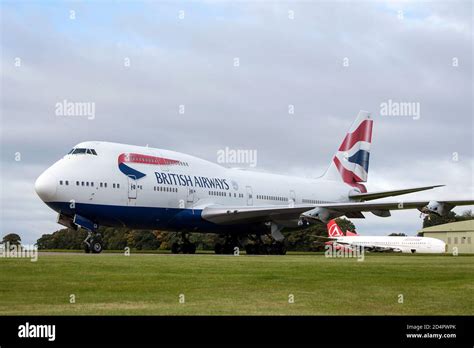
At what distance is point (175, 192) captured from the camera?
42781mm

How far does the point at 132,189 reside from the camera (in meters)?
40.0

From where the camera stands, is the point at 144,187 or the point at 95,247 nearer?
the point at 95,247

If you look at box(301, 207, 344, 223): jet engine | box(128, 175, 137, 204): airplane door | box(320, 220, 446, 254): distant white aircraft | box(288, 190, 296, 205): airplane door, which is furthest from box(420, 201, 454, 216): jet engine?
box(320, 220, 446, 254): distant white aircraft

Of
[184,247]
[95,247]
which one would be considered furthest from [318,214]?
[95,247]

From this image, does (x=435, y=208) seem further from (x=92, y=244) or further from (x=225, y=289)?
(x=225, y=289)

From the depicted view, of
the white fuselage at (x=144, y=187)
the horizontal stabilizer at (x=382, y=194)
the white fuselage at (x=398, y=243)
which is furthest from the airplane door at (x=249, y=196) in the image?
the white fuselage at (x=398, y=243)

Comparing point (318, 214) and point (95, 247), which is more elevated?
point (318, 214)

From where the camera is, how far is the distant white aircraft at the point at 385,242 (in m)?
94.0

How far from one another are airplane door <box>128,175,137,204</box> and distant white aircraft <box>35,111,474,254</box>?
2.1 inches

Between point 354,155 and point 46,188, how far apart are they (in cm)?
3008

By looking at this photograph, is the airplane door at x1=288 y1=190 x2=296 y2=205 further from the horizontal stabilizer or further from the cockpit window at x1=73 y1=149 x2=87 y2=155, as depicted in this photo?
the cockpit window at x1=73 y1=149 x2=87 y2=155

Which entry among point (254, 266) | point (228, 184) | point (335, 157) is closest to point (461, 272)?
point (254, 266)

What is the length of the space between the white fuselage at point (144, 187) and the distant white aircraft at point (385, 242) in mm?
47870

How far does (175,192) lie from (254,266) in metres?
17.8
